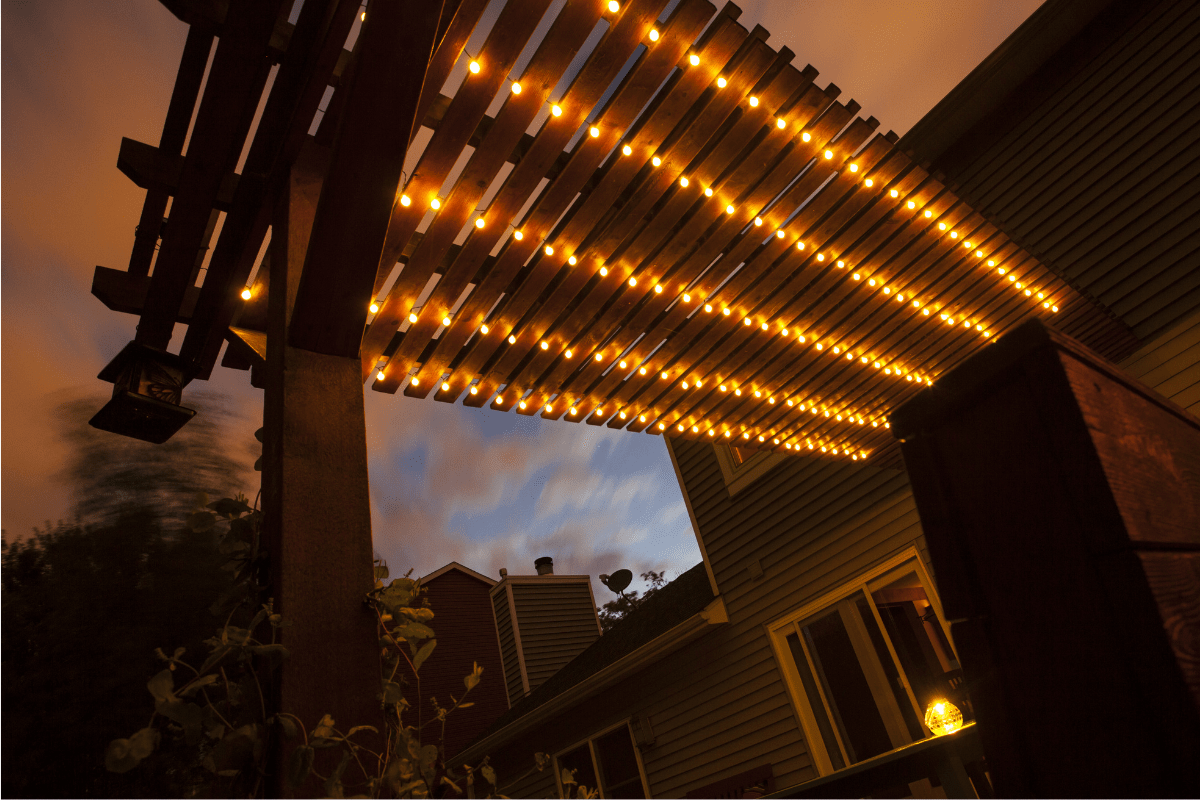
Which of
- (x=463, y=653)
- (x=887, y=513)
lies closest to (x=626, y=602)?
(x=463, y=653)

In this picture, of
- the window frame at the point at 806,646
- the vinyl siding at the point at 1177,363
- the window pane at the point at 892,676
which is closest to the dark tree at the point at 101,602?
the window frame at the point at 806,646

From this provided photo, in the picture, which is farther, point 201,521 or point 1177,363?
point 1177,363

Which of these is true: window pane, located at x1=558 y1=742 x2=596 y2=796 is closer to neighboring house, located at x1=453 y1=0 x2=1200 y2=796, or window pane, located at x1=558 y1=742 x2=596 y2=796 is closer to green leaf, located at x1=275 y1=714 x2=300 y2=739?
neighboring house, located at x1=453 y1=0 x2=1200 y2=796

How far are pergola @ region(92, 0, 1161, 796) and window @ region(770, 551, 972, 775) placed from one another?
322cm

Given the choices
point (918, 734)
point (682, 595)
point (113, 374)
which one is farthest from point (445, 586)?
point (113, 374)

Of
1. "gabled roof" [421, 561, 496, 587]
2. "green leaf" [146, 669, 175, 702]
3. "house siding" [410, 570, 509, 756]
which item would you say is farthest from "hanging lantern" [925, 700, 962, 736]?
"gabled roof" [421, 561, 496, 587]

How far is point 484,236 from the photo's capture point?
3.11 m

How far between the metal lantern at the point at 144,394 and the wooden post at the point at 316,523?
5.03 ft

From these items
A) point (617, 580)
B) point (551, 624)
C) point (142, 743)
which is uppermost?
point (617, 580)

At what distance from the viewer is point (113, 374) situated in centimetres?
336

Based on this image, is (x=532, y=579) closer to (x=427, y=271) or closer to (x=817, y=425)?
(x=817, y=425)

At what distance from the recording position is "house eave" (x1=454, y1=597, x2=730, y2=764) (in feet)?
25.6

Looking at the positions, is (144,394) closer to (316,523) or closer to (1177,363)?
(316,523)

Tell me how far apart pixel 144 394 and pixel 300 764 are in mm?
2769
